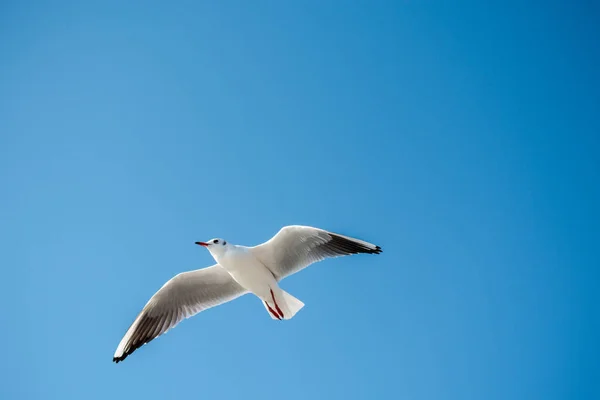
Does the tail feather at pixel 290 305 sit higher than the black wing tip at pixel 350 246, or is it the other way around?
the black wing tip at pixel 350 246

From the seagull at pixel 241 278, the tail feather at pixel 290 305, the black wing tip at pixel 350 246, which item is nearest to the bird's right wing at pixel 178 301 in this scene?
the seagull at pixel 241 278

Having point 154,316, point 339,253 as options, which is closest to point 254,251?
point 339,253

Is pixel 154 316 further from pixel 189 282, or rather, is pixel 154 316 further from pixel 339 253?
pixel 339 253

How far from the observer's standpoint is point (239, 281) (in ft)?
24.1

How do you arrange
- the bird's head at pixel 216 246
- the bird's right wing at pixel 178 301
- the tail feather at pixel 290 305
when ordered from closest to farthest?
the tail feather at pixel 290 305 < the bird's head at pixel 216 246 < the bird's right wing at pixel 178 301

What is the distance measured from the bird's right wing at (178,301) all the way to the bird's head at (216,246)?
0.38 m

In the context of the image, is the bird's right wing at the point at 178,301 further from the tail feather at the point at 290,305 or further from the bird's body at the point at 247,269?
the tail feather at the point at 290,305

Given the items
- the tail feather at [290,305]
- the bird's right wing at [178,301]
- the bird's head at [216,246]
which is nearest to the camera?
the tail feather at [290,305]

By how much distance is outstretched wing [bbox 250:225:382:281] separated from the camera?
710cm

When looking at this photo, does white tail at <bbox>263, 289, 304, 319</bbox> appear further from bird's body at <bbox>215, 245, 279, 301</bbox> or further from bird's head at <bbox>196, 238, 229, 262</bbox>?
bird's head at <bbox>196, 238, 229, 262</bbox>

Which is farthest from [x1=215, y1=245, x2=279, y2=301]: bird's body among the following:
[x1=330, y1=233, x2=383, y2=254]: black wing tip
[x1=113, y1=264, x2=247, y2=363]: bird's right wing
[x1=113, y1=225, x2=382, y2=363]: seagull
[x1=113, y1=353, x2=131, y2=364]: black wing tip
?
[x1=113, y1=353, x2=131, y2=364]: black wing tip

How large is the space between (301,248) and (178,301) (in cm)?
183

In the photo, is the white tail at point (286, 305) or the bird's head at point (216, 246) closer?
the white tail at point (286, 305)

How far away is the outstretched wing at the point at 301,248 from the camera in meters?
7.10
